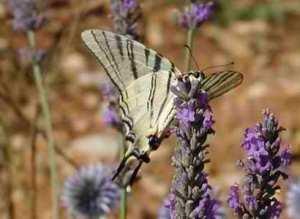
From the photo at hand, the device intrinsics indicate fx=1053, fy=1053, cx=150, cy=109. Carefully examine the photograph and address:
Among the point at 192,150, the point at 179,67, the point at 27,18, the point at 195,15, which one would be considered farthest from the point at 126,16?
the point at 179,67

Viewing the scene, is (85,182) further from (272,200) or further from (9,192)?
(272,200)

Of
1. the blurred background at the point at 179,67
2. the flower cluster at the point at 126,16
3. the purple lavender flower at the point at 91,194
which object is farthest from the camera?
the blurred background at the point at 179,67

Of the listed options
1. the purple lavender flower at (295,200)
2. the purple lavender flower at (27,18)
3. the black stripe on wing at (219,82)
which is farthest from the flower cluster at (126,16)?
the purple lavender flower at (295,200)

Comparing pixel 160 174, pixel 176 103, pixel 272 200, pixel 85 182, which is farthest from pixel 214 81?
pixel 160 174

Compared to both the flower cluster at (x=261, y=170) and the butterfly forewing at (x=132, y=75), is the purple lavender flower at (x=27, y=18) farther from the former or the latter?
the flower cluster at (x=261, y=170)

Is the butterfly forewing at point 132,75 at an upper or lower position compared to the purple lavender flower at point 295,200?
lower

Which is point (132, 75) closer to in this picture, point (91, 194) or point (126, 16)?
point (126, 16)
